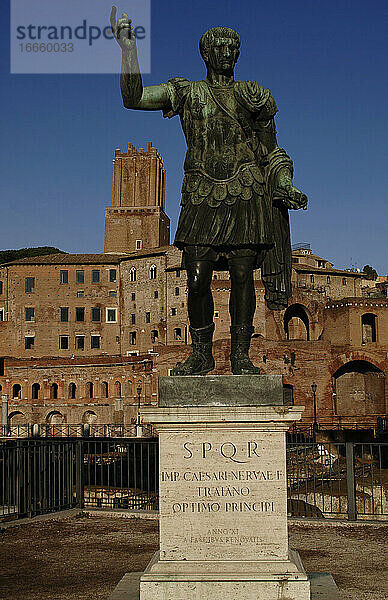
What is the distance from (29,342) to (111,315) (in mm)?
8093

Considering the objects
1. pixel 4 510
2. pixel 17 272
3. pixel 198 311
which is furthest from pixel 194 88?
pixel 17 272

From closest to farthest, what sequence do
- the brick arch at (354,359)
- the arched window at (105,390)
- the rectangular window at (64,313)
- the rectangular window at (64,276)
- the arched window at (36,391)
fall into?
the brick arch at (354,359)
the arched window at (105,390)
the arched window at (36,391)
the rectangular window at (64,313)
the rectangular window at (64,276)

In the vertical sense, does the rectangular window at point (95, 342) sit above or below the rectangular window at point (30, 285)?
below

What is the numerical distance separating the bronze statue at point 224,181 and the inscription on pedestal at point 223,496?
0.58m

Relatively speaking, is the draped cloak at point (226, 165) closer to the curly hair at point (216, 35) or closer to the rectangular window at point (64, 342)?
the curly hair at point (216, 35)

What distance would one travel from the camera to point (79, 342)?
67438 mm

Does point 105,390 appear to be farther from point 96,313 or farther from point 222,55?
point 222,55

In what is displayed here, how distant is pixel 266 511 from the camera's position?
4957mm

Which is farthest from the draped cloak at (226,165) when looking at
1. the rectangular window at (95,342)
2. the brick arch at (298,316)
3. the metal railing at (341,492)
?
the rectangular window at (95,342)

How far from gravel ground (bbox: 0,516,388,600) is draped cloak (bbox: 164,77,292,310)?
129 inches

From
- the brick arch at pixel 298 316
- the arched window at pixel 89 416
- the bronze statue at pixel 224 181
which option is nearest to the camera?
the bronze statue at pixel 224 181

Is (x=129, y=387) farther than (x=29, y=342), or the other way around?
(x=29, y=342)

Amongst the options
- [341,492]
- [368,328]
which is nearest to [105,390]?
[368,328]

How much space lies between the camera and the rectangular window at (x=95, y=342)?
220ft
